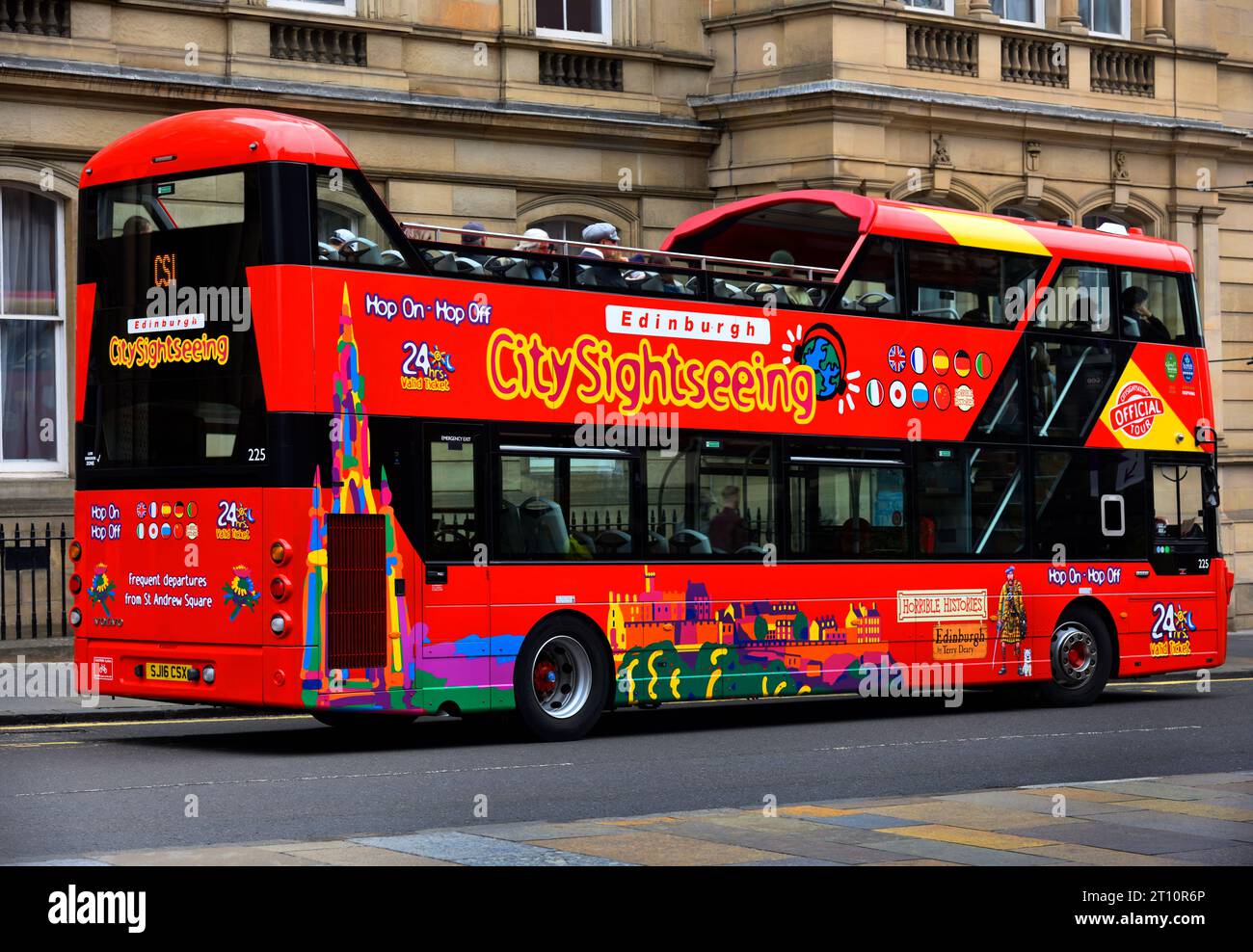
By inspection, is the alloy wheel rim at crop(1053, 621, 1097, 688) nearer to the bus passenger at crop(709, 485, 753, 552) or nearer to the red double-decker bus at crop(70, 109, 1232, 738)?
the red double-decker bus at crop(70, 109, 1232, 738)

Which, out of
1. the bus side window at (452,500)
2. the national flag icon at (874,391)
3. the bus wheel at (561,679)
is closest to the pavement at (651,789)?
the bus wheel at (561,679)

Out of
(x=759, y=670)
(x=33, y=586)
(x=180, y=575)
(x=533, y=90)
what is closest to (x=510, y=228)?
(x=533, y=90)

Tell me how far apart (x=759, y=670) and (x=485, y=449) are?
343 centimetres

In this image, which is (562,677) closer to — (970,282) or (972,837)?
(970,282)

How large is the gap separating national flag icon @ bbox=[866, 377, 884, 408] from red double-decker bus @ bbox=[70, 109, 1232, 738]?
0.03 metres

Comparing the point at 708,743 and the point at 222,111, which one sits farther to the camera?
the point at 708,743

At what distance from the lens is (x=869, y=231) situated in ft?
59.1

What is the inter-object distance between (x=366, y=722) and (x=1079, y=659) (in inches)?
290

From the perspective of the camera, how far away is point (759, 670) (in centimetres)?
1712

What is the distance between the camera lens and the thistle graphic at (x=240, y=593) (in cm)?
1415

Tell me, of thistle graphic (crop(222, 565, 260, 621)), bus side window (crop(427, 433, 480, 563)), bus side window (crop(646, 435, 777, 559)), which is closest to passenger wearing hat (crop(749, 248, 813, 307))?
bus side window (crop(646, 435, 777, 559))

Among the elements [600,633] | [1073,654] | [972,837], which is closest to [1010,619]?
[1073,654]

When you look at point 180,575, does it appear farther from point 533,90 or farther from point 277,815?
point 533,90

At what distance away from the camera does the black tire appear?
16.5 metres
